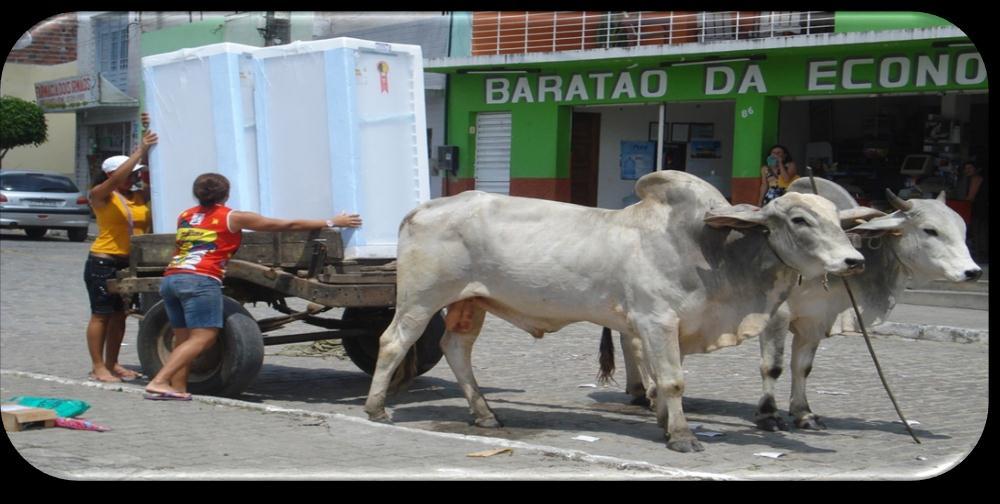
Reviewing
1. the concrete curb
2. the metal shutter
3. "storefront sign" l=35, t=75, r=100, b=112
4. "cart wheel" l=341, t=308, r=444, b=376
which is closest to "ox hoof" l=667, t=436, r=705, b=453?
"cart wheel" l=341, t=308, r=444, b=376

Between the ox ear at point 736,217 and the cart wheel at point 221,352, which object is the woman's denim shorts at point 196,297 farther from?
the ox ear at point 736,217

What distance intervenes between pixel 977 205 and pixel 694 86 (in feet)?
15.8

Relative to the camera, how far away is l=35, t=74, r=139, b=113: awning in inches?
1223

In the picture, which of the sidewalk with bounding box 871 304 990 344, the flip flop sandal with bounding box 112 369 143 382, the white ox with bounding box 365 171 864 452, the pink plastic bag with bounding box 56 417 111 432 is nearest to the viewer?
the white ox with bounding box 365 171 864 452

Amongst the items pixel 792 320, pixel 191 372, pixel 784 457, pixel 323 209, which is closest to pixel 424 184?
pixel 323 209

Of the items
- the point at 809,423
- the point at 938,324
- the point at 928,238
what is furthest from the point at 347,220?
the point at 938,324

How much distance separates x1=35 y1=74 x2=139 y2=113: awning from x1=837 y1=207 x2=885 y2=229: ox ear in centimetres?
2622

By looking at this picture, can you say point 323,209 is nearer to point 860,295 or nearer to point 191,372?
point 191,372

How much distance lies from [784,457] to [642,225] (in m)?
1.60

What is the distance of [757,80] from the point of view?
19281 millimetres

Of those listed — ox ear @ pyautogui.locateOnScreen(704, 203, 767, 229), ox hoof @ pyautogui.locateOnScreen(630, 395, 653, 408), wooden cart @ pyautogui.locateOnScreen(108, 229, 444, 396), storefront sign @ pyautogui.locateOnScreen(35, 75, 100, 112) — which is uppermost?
storefront sign @ pyautogui.locateOnScreen(35, 75, 100, 112)

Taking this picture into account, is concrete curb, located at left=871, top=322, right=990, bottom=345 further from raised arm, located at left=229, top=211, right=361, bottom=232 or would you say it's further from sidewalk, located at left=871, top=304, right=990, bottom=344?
raised arm, located at left=229, top=211, right=361, bottom=232

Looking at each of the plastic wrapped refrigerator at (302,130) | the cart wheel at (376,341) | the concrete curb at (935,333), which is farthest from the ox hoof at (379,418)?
the concrete curb at (935,333)

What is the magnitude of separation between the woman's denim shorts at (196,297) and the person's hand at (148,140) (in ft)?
5.13
